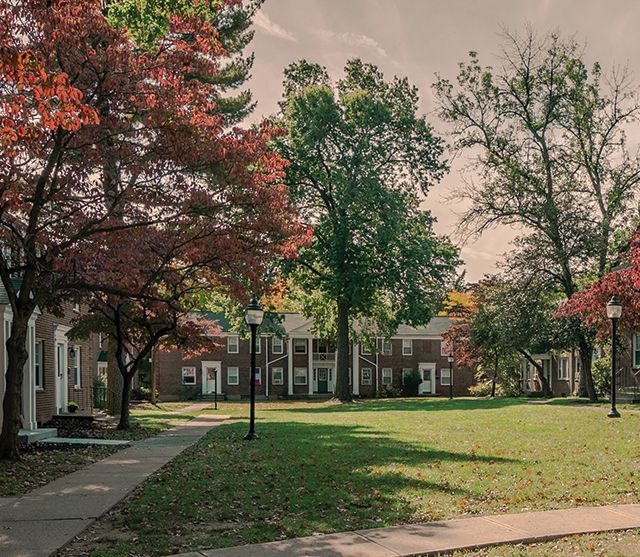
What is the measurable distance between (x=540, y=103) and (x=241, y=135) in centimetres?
2636

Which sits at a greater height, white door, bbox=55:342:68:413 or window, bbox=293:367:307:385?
white door, bbox=55:342:68:413

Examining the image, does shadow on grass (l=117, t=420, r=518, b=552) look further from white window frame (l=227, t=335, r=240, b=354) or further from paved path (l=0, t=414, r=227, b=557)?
white window frame (l=227, t=335, r=240, b=354)

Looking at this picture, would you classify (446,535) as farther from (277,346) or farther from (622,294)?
(277,346)

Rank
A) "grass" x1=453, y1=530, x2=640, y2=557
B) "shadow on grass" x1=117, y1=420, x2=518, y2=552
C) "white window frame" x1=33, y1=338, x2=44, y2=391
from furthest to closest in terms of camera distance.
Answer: "white window frame" x1=33, y1=338, x2=44, y2=391 → "shadow on grass" x1=117, y1=420, x2=518, y2=552 → "grass" x1=453, y1=530, x2=640, y2=557

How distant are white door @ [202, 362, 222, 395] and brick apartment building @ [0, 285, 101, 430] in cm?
2634

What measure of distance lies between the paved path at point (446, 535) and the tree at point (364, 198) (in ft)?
99.5

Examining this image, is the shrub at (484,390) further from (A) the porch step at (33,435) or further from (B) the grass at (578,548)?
(B) the grass at (578,548)

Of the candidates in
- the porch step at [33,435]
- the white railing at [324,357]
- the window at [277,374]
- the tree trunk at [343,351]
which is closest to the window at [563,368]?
the white railing at [324,357]

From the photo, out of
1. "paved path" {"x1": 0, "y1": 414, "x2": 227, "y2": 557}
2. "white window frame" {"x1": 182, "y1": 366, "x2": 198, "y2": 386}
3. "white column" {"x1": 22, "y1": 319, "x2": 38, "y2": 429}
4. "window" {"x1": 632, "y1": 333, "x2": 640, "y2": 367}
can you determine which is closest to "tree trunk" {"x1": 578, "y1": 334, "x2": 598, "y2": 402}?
"window" {"x1": 632, "y1": 333, "x2": 640, "y2": 367}

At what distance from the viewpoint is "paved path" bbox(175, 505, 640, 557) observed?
689cm

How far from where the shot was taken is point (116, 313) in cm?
2217

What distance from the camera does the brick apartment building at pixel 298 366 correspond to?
61.8 meters

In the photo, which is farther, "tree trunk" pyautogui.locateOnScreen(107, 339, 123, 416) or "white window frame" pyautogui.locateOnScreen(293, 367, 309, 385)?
"white window frame" pyautogui.locateOnScreen(293, 367, 309, 385)

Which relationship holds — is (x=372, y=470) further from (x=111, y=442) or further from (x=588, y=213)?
(x=588, y=213)
